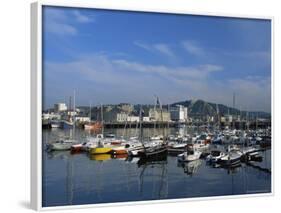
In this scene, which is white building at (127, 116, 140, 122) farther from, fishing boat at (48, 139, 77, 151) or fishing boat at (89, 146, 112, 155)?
fishing boat at (48, 139, 77, 151)

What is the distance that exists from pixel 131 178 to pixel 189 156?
981 millimetres

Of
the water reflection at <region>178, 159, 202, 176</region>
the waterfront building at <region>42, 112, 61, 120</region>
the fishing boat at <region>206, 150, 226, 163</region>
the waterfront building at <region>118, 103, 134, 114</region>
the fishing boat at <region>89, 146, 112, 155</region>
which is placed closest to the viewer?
the waterfront building at <region>42, 112, 61, 120</region>

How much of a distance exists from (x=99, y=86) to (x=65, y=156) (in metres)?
1.04

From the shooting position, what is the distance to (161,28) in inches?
364

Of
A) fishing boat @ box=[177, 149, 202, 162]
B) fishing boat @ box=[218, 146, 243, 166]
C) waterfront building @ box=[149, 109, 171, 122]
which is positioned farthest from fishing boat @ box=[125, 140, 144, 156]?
fishing boat @ box=[218, 146, 243, 166]

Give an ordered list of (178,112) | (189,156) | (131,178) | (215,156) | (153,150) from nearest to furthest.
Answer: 1. (131,178)
2. (153,150)
3. (178,112)
4. (189,156)
5. (215,156)

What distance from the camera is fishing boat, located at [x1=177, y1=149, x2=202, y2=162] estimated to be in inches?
368

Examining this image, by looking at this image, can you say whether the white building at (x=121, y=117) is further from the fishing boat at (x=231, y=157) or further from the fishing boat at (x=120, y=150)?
the fishing boat at (x=231, y=157)

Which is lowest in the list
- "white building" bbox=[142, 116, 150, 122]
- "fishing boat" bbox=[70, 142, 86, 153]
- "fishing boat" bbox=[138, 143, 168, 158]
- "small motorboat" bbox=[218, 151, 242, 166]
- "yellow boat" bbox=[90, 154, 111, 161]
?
"small motorboat" bbox=[218, 151, 242, 166]

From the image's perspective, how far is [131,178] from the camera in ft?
29.6

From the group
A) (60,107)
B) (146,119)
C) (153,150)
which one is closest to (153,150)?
(153,150)

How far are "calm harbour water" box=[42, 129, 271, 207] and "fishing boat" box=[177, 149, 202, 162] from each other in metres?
0.07

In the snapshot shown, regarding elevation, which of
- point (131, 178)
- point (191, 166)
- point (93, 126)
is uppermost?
point (93, 126)

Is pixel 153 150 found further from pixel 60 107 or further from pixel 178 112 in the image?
pixel 60 107
